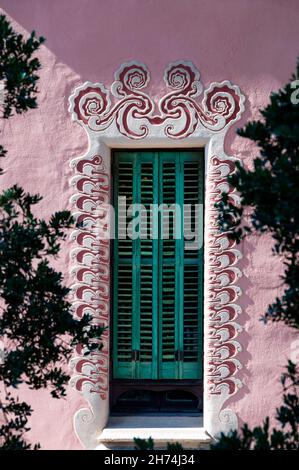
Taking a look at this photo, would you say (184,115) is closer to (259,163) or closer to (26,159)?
(26,159)

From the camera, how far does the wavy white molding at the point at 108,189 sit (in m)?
6.72

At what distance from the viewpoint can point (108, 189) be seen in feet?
22.6

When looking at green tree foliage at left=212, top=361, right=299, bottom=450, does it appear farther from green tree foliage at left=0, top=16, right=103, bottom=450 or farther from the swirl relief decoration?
the swirl relief decoration

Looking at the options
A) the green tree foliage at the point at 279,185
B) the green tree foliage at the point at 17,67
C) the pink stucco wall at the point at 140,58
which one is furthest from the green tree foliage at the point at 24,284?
the pink stucco wall at the point at 140,58

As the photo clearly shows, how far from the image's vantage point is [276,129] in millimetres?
4473

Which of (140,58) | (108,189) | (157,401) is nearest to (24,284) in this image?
(108,189)

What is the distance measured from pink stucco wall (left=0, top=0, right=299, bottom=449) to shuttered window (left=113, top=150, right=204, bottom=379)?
1.24 ft

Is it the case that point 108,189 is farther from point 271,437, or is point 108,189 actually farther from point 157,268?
point 271,437

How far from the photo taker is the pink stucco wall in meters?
6.79

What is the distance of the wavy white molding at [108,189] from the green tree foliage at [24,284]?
1632 mm

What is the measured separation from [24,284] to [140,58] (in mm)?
2522

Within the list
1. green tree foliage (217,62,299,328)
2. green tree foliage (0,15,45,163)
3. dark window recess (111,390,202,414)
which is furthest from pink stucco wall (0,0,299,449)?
green tree foliage (217,62,299,328)
